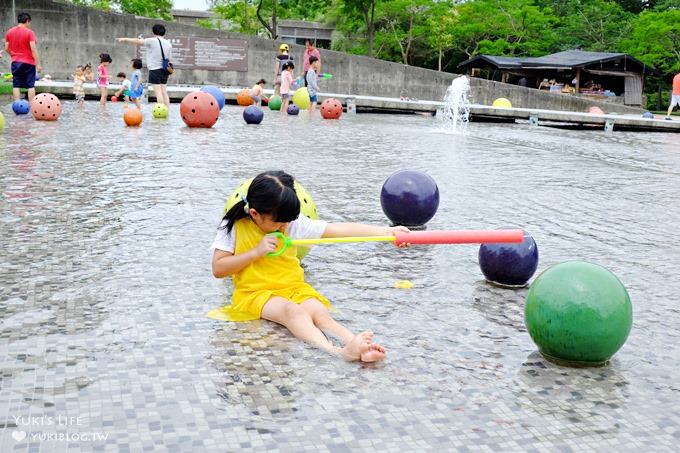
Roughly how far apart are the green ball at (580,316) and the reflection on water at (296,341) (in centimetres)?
11

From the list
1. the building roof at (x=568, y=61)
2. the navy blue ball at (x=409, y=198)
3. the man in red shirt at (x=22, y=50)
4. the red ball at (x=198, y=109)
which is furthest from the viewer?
the building roof at (x=568, y=61)

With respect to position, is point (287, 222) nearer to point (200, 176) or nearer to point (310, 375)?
point (310, 375)

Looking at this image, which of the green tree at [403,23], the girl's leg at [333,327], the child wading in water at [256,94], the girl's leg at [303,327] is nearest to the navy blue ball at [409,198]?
the girl's leg at [333,327]

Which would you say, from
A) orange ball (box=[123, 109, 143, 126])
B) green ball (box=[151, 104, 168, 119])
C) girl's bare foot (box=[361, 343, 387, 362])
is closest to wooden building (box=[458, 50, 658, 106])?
green ball (box=[151, 104, 168, 119])

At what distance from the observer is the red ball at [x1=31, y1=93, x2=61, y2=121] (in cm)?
1522

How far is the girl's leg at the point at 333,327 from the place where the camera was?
Result: 406 centimetres

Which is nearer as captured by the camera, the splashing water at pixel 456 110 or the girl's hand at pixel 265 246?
the girl's hand at pixel 265 246

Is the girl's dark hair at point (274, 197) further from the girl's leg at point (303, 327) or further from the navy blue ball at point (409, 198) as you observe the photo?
the navy blue ball at point (409, 198)

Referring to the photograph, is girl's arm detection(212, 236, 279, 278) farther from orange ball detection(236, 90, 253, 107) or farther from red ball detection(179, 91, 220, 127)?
orange ball detection(236, 90, 253, 107)

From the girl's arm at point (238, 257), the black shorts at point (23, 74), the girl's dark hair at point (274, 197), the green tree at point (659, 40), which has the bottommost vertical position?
the girl's arm at point (238, 257)

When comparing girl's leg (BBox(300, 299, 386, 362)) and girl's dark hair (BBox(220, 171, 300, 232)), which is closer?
girl's leg (BBox(300, 299, 386, 362))

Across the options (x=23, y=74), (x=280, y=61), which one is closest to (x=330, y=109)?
(x=280, y=61)

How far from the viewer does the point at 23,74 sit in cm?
1616

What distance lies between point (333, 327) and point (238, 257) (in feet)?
2.29
